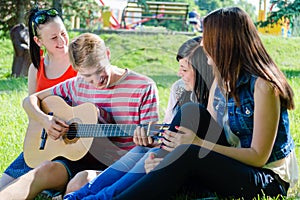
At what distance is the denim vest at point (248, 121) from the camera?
2592 millimetres

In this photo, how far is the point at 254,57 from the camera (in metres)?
2.60

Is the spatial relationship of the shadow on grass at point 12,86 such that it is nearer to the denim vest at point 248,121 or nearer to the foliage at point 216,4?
the denim vest at point 248,121

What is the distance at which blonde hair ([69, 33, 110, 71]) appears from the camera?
119 inches

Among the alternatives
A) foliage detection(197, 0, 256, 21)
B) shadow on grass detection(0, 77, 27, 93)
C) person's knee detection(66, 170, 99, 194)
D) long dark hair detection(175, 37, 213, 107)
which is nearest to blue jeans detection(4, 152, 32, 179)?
person's knee detection(66, 170, 99, 194)

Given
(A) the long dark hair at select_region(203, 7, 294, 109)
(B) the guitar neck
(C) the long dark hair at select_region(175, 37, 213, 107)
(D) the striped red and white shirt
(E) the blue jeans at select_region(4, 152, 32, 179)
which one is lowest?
(E) the blue jeans at select_region(4, 152, 32, 179)

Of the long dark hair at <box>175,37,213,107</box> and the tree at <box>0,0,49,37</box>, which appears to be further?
the tree at <box>0,0,49,37</box>

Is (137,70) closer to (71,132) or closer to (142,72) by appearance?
(142,72)

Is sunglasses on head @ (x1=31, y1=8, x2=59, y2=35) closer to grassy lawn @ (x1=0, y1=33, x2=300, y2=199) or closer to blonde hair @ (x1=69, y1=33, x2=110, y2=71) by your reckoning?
grassy lawn @ (x1=0, y1=33, x2=300, y2=199)

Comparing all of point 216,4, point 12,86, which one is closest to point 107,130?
point 12,86

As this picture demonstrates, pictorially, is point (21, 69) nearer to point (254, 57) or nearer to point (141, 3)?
point (141, 3)

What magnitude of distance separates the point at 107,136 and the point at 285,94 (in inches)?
37.9

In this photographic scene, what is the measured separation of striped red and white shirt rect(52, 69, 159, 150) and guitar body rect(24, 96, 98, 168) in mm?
82

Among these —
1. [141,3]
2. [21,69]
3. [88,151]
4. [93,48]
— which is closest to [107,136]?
[88,151]

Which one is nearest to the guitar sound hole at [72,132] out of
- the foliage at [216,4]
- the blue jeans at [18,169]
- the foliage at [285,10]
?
the blue jeans at [18,169]
